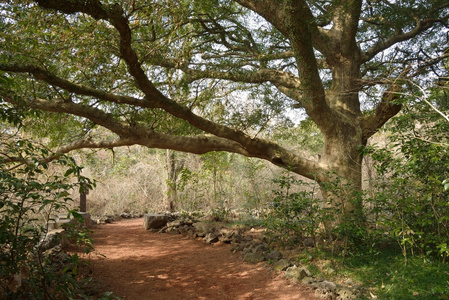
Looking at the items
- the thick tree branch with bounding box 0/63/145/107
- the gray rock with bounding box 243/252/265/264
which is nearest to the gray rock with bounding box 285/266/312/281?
the gray rock with bounding box 243/252/265/264

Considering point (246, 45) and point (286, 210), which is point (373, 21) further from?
point (286, 210)

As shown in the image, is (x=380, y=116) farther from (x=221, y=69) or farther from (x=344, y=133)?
(x=221, y=69)

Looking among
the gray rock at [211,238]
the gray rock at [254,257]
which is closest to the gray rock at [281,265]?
the gray rock at [254,257]

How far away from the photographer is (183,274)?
17.5 feet

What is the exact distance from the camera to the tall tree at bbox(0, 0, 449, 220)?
16.4 feet

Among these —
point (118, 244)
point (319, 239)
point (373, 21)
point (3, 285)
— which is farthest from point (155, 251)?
point (373, 21)

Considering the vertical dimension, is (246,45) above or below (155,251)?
above

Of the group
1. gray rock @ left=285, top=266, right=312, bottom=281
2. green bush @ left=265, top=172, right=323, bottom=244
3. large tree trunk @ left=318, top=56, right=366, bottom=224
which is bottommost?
gray rock @ left=285, top=266, right=312, bottom=281

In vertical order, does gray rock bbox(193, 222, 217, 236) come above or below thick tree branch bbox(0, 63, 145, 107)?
below

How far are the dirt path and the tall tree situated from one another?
6.92 feet

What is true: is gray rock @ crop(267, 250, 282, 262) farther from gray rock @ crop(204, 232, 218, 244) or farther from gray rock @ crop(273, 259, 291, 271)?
gray rock @ crop(204, 232, 218, 244)

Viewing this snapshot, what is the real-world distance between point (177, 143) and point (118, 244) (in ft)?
9.12

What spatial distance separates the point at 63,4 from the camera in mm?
3709

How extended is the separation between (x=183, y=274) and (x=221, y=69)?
4544mm
